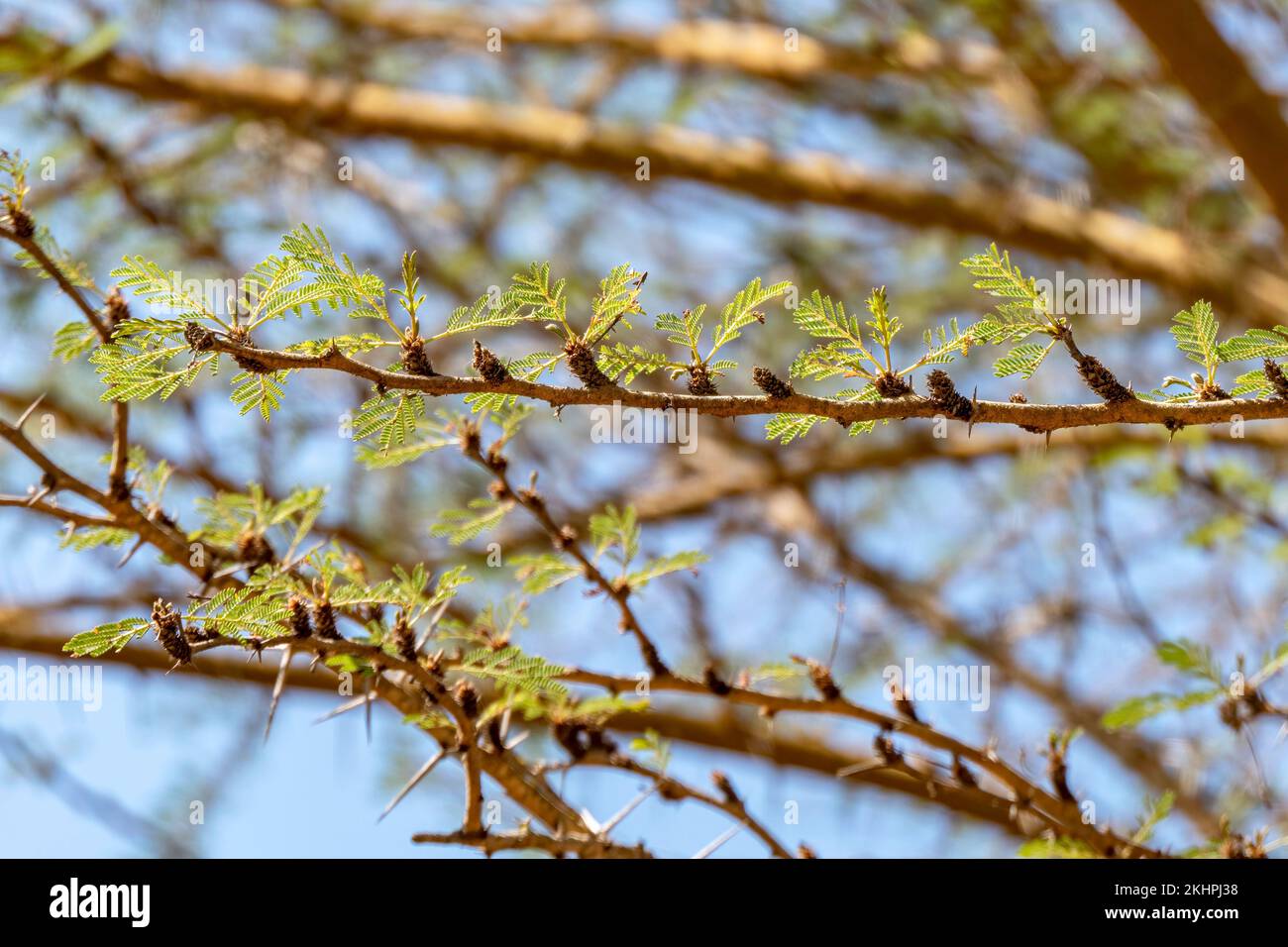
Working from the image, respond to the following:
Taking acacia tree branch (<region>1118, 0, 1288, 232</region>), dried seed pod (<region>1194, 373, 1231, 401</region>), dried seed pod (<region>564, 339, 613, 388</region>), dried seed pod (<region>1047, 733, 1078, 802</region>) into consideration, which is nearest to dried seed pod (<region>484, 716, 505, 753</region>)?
dried seed pod (<region>564, 339, 613, 388</region>)

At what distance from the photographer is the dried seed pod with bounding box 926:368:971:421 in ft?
4.68

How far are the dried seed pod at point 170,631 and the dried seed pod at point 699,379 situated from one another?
68 centimetres

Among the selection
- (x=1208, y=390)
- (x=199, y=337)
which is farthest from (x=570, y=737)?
(x=1208, y=390)

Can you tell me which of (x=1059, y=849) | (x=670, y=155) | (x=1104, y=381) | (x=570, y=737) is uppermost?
(x=670, y=155)

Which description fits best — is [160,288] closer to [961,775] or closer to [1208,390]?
[1208,390]

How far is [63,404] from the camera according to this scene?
165 inches

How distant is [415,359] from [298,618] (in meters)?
0.39

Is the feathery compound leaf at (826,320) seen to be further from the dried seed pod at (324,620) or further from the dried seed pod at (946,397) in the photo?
the dried seed pod at (324,620)

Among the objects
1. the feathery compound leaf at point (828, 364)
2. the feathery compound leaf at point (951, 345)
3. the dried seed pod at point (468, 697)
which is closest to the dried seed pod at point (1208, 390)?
the feathery compound leaf at point (951, 345)

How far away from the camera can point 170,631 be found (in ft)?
4.56

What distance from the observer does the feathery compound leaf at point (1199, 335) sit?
1486 millimetres

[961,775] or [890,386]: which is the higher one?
[890,386]

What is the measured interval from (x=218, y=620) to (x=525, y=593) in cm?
61

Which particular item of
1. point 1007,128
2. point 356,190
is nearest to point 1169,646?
point 1007,128
